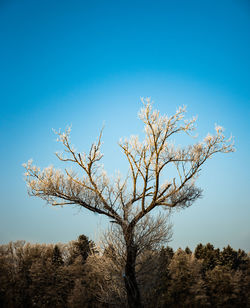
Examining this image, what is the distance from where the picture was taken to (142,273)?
8.00 meters

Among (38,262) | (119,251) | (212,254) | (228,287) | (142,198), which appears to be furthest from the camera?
(212,254)

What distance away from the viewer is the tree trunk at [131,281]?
24.0ft

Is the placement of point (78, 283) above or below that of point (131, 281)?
above

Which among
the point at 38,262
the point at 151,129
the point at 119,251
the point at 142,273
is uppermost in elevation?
the point at 38,262

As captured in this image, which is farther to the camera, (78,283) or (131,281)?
(78,283)

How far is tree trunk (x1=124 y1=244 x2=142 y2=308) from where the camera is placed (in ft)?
24.0

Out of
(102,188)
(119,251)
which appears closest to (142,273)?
(119,251)

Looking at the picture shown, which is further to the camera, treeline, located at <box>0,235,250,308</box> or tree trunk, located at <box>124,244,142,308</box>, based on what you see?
treeline, located at <box>0,235,250,308</box>

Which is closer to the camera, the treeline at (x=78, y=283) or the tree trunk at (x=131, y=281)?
the tree trunk at (x=131, y=281)

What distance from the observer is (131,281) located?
7438mm

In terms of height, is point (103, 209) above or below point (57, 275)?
below

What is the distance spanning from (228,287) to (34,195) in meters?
25.6

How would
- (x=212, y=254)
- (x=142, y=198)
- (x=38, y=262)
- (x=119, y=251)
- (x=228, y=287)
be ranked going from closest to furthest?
(x=142, y=198), (x=119, y=251), (x=228, y=287), (x=38, y=262), (x=212, y=254)

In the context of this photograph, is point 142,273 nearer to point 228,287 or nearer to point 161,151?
point 161,151
